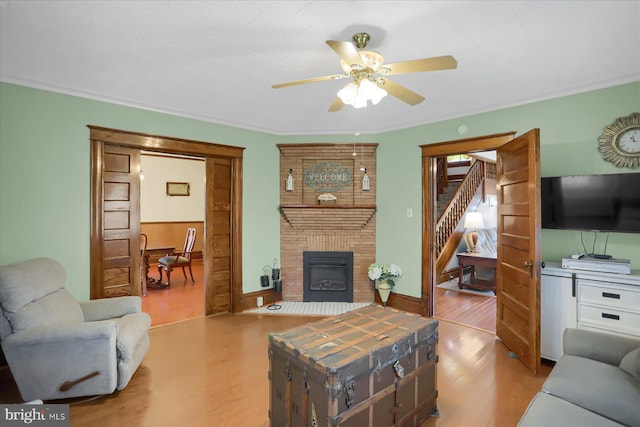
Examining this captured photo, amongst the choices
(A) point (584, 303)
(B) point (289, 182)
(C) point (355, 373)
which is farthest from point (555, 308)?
(B) point (289, 182)

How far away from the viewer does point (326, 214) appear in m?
4.67

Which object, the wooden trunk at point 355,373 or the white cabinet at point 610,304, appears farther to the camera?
the white cabinet at point 610,304

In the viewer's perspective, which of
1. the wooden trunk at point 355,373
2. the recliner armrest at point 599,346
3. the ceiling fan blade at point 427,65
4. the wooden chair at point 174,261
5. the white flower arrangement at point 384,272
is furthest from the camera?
the wooden chair at point 174,261

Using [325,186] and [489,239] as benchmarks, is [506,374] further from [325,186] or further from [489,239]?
[489,239]

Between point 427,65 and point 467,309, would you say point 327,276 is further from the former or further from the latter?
point 427,65

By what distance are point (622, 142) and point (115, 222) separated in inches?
200

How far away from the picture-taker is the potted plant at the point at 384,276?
4414 millimetres

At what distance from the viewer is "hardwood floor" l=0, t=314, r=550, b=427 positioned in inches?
84.0

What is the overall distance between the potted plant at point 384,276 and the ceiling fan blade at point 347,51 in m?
3.14

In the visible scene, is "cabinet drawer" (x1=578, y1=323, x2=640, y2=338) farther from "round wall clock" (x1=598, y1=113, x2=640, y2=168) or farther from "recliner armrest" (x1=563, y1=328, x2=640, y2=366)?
"round wall clock" (x1=598, y1=113, x2=640, y2=168)

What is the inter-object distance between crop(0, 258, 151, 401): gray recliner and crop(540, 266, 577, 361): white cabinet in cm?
354

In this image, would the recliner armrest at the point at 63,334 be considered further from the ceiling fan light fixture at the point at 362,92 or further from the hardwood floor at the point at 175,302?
the ceiling fan light fixture at the point at 362,92

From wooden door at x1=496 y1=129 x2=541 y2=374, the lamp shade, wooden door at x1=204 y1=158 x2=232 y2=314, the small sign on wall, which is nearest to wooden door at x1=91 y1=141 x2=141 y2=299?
wooden door at x1=204 y1=158 x2=232 y2=314

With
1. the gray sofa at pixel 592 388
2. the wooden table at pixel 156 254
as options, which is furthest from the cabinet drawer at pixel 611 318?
the wooden table at pixel 156 254
